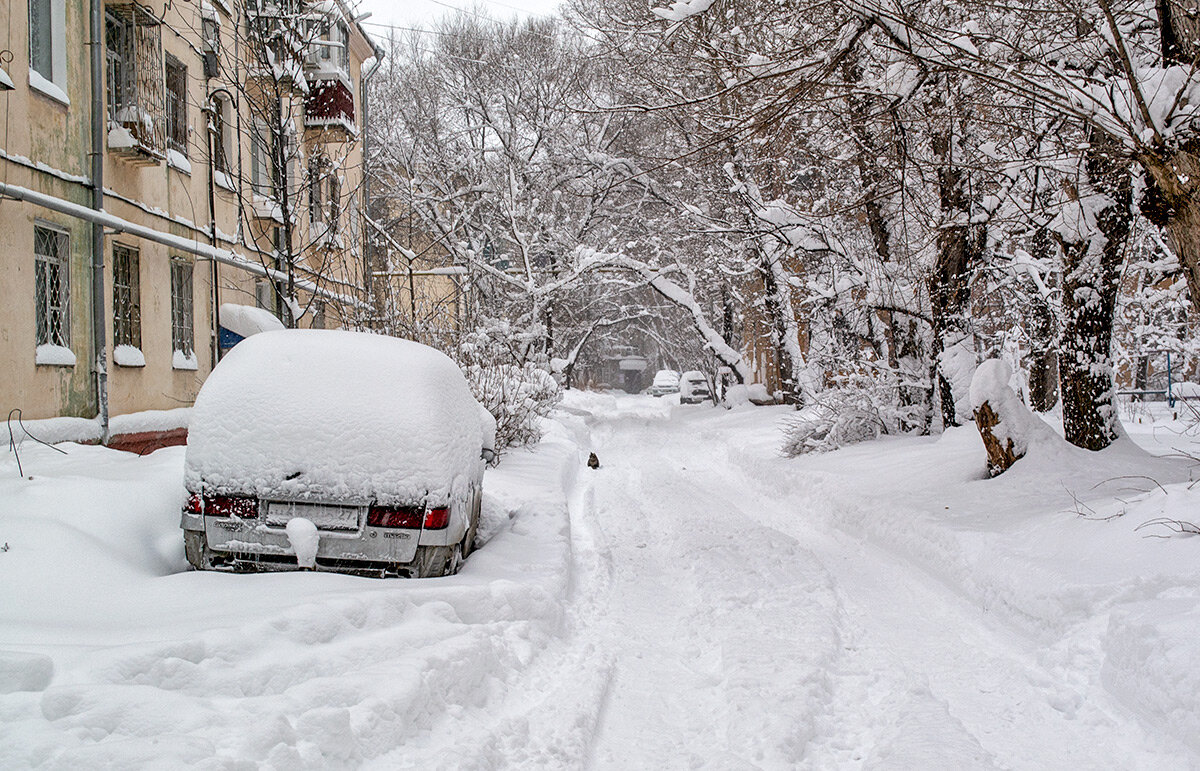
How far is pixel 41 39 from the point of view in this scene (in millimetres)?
10805

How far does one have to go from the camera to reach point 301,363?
5.86 m

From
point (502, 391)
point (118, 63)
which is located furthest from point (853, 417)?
point (118, 63)

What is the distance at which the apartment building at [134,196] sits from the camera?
9.78 metres

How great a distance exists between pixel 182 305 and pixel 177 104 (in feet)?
10.8

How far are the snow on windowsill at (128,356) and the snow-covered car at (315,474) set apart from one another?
7.59 meters

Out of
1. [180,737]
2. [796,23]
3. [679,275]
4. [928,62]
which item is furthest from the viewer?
[679,275]

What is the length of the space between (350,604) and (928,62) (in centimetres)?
557

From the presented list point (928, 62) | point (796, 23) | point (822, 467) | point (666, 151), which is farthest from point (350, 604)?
point (666, 151)

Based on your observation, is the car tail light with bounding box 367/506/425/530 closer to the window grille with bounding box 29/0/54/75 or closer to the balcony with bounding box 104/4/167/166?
the window grille with bounding box 29/0/54/75

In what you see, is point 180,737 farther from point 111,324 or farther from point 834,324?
point 834,324

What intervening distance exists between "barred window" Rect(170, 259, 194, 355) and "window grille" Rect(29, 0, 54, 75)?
3.90 m

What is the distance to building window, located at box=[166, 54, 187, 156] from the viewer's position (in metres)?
14.1

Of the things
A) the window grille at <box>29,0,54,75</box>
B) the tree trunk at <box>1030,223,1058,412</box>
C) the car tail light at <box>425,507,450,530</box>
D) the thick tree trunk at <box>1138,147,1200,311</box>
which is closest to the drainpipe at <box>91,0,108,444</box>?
the window grille at <box>29,0,54,75</box>

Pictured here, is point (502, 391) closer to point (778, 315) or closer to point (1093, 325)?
point (1093, 325)
